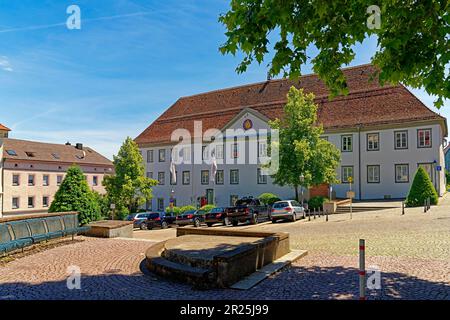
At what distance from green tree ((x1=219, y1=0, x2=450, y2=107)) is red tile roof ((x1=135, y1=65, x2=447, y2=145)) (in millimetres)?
25258

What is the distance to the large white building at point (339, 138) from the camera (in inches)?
1448

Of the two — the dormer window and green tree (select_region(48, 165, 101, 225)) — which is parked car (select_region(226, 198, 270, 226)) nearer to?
green tree (select_region(48, 165, 101, 225))

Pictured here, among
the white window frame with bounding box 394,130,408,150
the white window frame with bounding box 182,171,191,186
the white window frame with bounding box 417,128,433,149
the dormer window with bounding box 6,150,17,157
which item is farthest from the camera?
the dormer window with bounding box 6,150,17,157

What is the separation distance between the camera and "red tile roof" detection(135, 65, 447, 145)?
3838 cm

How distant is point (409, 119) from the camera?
3638 centimetres

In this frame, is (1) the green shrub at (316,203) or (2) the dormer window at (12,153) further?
(2) the dormer window at (12,153)

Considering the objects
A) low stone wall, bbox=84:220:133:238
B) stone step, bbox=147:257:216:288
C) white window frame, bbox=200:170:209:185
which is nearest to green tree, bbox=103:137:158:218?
white window frame, bbox=200:170:209:185

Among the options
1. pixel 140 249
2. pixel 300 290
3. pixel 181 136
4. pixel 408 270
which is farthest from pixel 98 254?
pixel 181 136

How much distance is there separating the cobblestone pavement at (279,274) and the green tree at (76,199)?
4148mm

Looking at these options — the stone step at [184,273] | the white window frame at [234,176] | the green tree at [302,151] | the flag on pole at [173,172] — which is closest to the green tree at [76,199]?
the stone step at [184,273]

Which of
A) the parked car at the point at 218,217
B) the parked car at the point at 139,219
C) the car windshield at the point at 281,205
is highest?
the car windshield at the point at 281,205

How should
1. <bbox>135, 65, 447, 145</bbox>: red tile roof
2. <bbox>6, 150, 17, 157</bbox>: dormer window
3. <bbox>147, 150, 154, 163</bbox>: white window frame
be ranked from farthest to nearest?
<bbox>147, 150, 154, 163</bbox>: white window frame → <bbox>6, 150, 17, 157</bbox>: dormer window → <bbox>135, 65, 447, 145</bbox>: red tile roof

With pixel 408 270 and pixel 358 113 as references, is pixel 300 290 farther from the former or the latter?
pixel 358 113

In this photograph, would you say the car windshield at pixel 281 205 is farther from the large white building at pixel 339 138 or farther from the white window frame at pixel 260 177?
the white window frame at pixel 260 177
